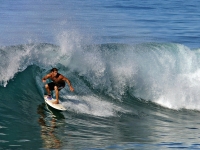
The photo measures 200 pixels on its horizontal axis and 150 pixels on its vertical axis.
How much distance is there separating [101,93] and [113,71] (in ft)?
5.51

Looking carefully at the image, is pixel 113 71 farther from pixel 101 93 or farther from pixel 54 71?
pixel 54 71

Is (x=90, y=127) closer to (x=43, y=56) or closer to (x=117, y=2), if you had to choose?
(x=43, y=56)

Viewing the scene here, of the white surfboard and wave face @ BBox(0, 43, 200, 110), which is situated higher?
wave face @ BBox(0, 43, 200, 110)

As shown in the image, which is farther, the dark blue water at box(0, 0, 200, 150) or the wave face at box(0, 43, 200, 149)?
the wave face at box(0, 43, 200, 149)

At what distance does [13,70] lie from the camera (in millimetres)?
17734

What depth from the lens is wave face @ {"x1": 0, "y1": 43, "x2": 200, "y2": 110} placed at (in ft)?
60.4

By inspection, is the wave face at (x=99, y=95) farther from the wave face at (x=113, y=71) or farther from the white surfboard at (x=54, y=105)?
the white surfboard at (x=54, y=105)

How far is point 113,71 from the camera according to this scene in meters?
19.9

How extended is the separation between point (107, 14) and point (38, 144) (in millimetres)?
31195

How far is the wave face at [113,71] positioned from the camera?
18403 mm

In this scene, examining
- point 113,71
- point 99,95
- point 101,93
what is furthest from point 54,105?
point 113,71

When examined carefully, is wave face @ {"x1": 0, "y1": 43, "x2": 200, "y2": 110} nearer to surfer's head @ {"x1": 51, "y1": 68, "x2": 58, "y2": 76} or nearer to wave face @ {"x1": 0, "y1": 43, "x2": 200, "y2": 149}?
wave face @ {"x1": 0, "y1": 43, "x2": 200, "y2": 149}

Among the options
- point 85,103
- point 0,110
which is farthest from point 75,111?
point 0,110

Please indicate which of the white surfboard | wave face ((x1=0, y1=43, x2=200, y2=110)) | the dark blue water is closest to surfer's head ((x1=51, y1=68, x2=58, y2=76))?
the white surfboard
